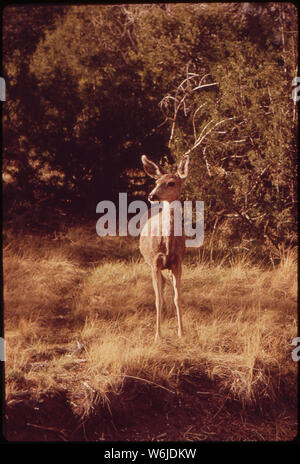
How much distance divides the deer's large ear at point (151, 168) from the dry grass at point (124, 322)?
195 cm

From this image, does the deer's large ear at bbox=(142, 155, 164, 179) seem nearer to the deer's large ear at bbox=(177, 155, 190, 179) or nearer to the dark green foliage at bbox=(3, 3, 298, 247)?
the deer's large ear at bbox=(177, 155, 190, 179)

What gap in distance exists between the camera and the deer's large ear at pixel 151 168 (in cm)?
581

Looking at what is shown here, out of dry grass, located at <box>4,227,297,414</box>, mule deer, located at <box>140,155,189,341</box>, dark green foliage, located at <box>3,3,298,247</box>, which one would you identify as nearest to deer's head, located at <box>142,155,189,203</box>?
mule deer, located at <box>140,155,189,341</box>

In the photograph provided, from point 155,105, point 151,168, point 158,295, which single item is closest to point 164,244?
point 158,295

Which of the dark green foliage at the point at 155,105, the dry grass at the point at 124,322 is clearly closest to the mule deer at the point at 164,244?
the dry grass at the point at 124,322

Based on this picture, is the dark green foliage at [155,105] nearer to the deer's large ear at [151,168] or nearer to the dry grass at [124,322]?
the dry grass at [124,322]

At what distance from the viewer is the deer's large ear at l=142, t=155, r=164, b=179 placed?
19.1 feet

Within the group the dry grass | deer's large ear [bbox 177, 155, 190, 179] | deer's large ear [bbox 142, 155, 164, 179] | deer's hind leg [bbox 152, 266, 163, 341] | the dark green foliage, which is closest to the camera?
the dry grass

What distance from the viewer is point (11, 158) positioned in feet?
32.4

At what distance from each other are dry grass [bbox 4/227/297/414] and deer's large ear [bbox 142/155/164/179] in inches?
76.9

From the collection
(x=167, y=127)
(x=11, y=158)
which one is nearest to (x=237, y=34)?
(x=167, y=127)

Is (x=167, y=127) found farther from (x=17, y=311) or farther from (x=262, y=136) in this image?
(x=17, y=311)

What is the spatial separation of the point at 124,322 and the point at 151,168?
215cm

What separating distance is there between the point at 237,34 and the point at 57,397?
24.6 ft
